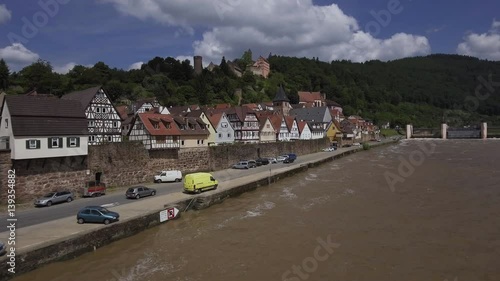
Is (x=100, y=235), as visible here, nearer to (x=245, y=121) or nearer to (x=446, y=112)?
(x=245, y=121)

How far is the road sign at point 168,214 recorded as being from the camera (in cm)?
2236

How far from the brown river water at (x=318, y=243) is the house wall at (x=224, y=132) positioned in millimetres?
25080

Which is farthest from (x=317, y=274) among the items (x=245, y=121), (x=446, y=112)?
(x=446, y=112)

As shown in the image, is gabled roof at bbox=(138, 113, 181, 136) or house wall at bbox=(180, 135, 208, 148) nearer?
gabled roof at bbox=(138, 113, 181, 136)

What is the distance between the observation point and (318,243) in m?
18.1

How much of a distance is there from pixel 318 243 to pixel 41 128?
2151cm

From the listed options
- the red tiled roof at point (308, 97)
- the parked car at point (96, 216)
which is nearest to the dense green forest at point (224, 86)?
the red tiled roof at point (308, 97)

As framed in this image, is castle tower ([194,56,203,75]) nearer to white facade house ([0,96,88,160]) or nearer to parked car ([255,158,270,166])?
A: parked car ([255,158,270,166])

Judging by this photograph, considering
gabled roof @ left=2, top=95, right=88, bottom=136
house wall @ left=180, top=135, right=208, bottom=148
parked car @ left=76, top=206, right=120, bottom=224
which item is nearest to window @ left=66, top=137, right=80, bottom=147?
gabled roof @ left=2, top=95, right=88, bottom=136

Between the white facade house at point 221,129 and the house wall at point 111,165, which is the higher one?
the white facade house at point 221,129

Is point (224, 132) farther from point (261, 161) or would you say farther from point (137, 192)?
point (137, 192)

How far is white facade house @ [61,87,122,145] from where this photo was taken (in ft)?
124

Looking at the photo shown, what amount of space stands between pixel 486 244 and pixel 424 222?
4.08 meters

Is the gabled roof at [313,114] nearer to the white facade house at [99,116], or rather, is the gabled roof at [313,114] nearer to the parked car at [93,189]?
the white facade house at [99,116]
